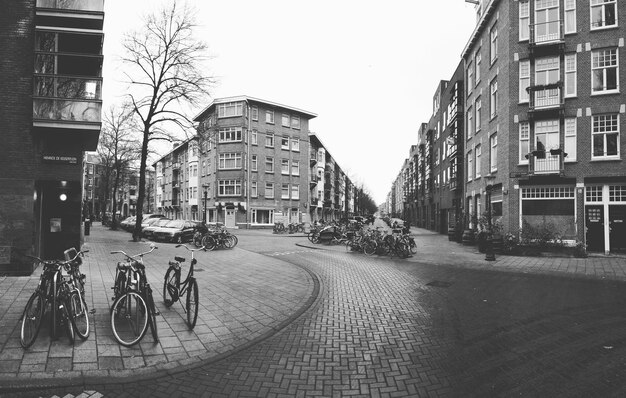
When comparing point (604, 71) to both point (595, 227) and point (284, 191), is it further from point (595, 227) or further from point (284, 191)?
point (284, 191)

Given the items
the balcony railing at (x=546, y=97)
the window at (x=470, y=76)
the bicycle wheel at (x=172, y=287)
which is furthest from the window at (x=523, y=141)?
the bicycle wheel at (x=172, y=287)

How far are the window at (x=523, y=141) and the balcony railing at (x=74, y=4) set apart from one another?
790 inches

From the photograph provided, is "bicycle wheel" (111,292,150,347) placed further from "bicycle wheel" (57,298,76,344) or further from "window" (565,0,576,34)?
"window" (565,0,576,34)

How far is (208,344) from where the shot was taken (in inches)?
207

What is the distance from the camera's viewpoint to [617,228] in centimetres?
1744

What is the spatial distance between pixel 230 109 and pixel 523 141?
34069 millimetres

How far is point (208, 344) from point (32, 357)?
7.03 feet

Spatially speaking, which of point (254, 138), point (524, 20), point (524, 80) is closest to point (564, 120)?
point (524, 80)

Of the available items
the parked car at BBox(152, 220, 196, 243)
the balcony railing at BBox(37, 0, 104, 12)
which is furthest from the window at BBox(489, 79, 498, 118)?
the balcony railing at BBox(37, 0, 104, 12)

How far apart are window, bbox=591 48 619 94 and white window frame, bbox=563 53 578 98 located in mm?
708

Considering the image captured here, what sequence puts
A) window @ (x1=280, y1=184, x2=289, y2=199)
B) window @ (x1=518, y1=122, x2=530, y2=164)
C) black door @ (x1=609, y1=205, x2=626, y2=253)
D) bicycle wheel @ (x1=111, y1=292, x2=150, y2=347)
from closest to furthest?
bicycle wheel @ (x1=111, y1=292, x2=150, y2=347) < black door @ (x1=609, y1=205, x2=626, y2=253) < window @ (x1=518, y1=122, x2=530, y2=164) < window @ (x1=280, y1=184, x2=289, y2=199)

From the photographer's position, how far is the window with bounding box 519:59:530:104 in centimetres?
1942

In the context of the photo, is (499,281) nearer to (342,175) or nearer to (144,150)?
(144,150)

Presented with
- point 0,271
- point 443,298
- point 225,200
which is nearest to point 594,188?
point 443,298
